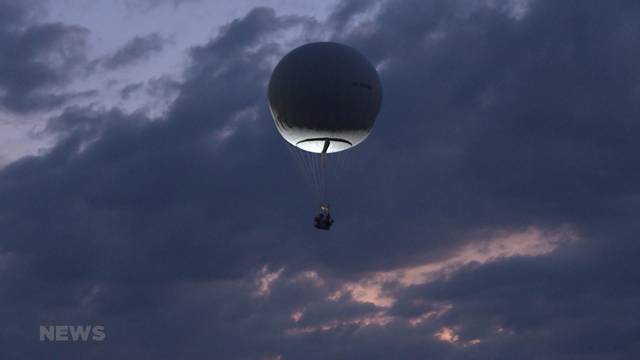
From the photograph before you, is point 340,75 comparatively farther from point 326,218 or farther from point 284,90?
point 326,218

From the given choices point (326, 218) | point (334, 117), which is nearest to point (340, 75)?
point (334, 117)

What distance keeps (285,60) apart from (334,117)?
633 centimetres

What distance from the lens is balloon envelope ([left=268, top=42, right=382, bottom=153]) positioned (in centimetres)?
8062

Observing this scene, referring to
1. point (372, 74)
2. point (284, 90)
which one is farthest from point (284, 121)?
point (372, 74)

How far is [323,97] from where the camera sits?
264 feet

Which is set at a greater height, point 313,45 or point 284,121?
point 313,45

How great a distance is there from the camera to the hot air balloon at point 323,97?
264ft

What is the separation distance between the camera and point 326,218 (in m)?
79.3

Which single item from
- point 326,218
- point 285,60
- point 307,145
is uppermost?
point 285,60

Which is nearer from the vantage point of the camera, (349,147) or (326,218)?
(326,218)

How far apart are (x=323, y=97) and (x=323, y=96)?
0.25 ft

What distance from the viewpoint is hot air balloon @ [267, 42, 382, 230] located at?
8056 cm

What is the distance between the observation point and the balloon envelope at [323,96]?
80625mm

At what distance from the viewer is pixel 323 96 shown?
80.4m
